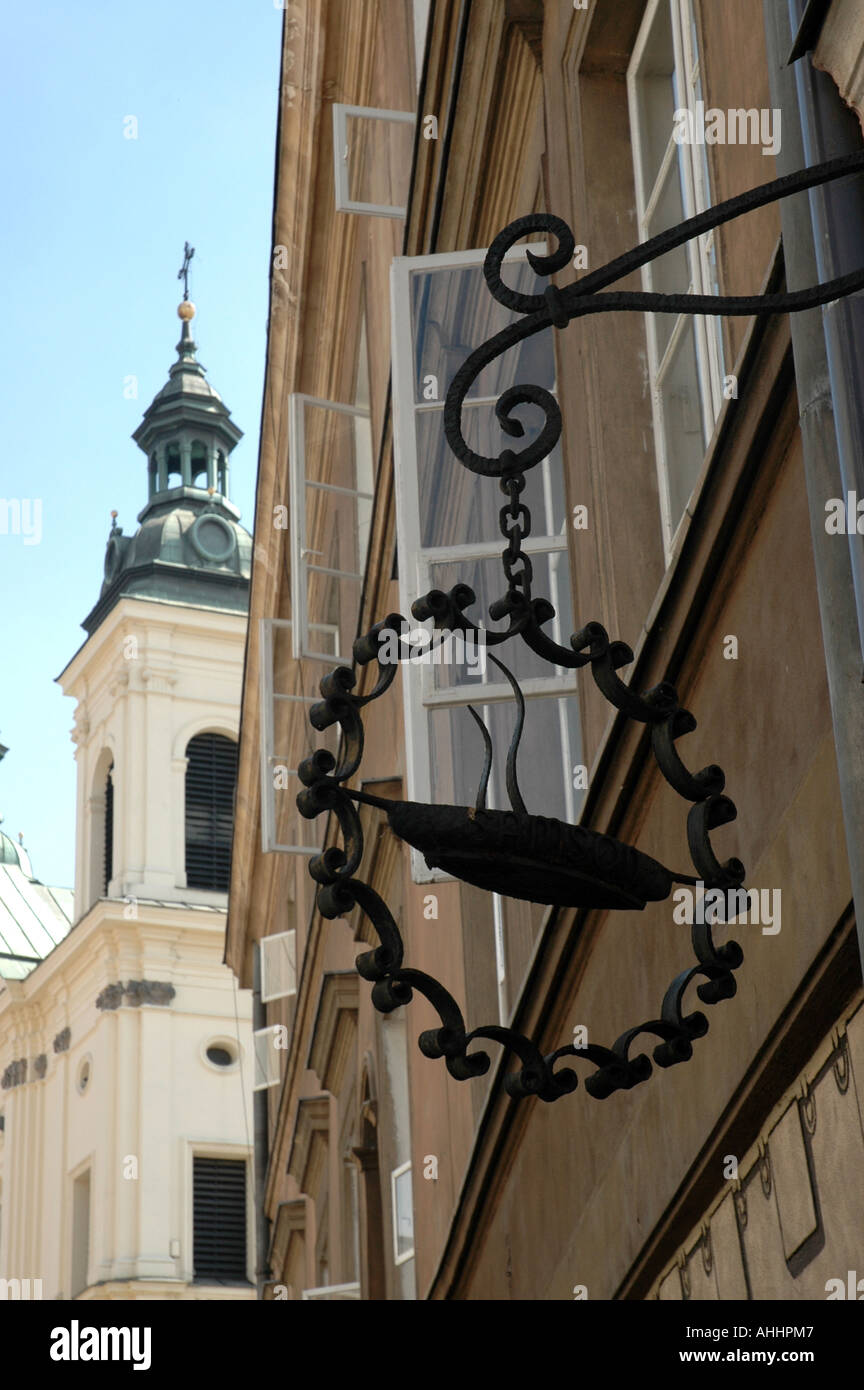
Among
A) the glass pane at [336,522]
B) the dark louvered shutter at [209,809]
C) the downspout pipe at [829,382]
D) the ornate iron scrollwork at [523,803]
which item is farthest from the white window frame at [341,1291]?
the dark louvered shutter at [209,809]

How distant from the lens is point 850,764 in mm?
3768

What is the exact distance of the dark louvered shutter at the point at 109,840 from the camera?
45.0 m

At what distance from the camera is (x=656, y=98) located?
7.03 m

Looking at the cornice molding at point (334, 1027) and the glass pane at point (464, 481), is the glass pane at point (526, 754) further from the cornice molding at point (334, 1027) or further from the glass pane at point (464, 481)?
the cornice molding at point (334, 1027)

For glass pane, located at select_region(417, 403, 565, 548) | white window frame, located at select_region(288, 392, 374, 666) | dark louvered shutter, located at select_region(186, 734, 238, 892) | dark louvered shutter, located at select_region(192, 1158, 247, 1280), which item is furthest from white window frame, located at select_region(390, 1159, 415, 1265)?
dark louvered shutter, located at select_region(186, 734, 238, 892)

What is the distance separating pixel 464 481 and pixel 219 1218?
3669cm

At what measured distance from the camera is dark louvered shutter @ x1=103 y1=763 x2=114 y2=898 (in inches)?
1772

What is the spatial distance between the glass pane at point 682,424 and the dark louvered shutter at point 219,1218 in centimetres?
3777

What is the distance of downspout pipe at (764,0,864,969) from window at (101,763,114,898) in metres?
41.3

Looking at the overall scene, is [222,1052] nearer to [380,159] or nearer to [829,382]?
[380,159]

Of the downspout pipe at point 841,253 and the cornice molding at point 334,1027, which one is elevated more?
the cornice molding at point 334,1027

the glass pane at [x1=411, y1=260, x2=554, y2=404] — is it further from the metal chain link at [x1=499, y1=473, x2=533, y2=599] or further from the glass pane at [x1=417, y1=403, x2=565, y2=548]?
the metal chain link at [x1=499, y1=473, x2=533, y2=599]

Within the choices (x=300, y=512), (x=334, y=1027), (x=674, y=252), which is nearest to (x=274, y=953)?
(x=334, y=1027)

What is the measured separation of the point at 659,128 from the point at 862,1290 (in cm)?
407
